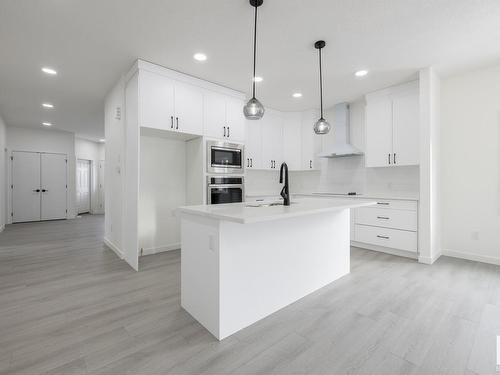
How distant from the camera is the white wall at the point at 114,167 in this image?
3834 millimetres

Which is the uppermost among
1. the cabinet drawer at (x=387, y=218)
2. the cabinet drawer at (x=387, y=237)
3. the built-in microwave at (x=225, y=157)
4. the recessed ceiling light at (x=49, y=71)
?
the recessed ceiling light at (x=49, y=71)

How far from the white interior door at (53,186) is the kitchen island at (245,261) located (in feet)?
25.1

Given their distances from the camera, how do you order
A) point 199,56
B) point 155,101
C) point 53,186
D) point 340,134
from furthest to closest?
point 53,186 < point 340,134 < point 155,101 < point 199,56

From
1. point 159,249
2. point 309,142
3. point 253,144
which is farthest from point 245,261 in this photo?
point 309,142

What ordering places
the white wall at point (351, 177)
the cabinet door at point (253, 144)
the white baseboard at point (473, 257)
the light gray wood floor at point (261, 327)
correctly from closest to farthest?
the light gray wood floor at point (261, 327) → the white baseboard at point (473, 257) → the white wall at point (351, 177) → the cabinet door at point (253, 144)

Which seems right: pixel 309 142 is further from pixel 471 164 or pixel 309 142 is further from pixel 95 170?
pixel 95 170

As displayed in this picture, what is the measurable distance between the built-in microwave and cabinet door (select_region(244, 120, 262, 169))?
0.75 meters

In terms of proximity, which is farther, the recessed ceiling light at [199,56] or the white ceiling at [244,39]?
the recessed ceiling light at [199,56]

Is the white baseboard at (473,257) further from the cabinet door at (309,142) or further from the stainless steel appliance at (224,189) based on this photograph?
the stainless steel appliance at (224,189)

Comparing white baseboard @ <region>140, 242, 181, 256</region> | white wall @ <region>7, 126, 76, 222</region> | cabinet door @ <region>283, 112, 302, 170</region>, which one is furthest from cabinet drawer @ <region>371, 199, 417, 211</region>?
white wall @ <region>7, 126, 76, 222</region>

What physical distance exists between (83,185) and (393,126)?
395 inches

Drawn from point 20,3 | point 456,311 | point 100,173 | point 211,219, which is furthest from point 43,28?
point 100,173

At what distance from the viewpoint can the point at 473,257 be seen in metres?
3.57

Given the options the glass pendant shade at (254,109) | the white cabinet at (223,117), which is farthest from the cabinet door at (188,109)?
the glass pendant shade at (254,109)
